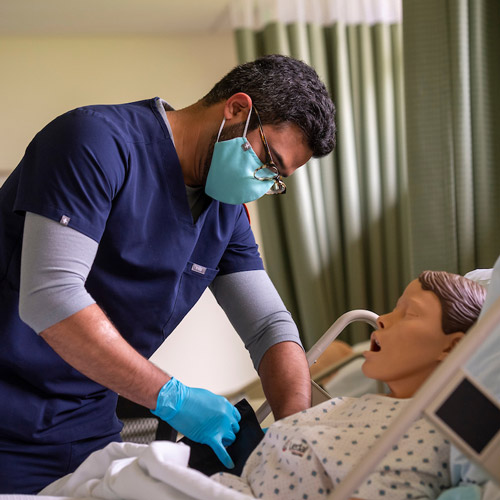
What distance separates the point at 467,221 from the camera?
2385 mm

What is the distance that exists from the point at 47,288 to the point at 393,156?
2.43m

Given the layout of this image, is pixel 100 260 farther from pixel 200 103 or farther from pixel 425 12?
pixel 425 12

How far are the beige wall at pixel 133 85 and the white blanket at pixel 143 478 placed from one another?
8.28 ft

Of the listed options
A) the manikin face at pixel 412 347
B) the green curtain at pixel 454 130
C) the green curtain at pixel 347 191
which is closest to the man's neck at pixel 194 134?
the manikin face at pixel 412 347

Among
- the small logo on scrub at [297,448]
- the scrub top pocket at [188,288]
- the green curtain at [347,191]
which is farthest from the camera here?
the green curtain at [347,191]

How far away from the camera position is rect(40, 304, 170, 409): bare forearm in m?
1.15

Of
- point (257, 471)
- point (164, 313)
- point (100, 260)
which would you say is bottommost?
point (257, 471)

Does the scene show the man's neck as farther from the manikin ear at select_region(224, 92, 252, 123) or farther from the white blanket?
the white blanket

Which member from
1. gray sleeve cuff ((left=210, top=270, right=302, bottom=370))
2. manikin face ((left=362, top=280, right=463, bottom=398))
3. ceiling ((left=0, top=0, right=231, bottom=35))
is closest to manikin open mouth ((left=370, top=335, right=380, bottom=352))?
manikin face ((left=362, top=280, right=463, bottom=398))

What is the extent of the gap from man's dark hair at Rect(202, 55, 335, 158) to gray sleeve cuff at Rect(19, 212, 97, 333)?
504 millimetres

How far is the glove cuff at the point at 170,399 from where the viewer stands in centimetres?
123

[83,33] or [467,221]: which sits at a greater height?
[83,33]

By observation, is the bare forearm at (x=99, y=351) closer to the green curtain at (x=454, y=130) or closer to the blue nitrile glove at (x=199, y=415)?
the blue nitrile glove at (x=199, y=415)

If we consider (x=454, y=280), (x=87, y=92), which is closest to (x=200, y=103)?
(x=454, y=280)
